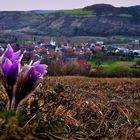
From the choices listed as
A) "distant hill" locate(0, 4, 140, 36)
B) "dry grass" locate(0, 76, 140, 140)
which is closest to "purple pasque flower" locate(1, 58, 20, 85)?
"dry grass" locate(0, 76, 140, 140)

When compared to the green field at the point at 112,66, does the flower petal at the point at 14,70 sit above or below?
above

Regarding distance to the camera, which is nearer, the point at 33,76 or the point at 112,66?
the point at 33,76

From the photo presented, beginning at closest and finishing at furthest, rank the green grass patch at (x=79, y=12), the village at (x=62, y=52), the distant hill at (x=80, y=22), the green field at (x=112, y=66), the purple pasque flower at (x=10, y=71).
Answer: the purple pasque flower at (x=10, y=71) → the village at (x=62, y=52) → the green field at (x=112, y=66) → the distant hill at (x=80, y=22) → the green grass patch at (x=79, y=12)

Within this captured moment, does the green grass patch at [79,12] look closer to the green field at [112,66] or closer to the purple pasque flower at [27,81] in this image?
the green field at [112,66]

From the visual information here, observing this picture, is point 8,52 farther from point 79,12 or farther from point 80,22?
point 79,12

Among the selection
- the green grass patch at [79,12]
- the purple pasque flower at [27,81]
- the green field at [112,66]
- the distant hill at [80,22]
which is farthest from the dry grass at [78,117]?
the green grass patch at [79,12]

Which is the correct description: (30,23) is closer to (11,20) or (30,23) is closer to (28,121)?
(11,20)

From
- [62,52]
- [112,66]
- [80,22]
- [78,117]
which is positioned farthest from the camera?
[80,22]

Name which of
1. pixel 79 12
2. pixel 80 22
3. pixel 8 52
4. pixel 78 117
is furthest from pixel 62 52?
pixel 79 12

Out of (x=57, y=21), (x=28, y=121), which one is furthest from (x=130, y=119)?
(x=57, y=21)
